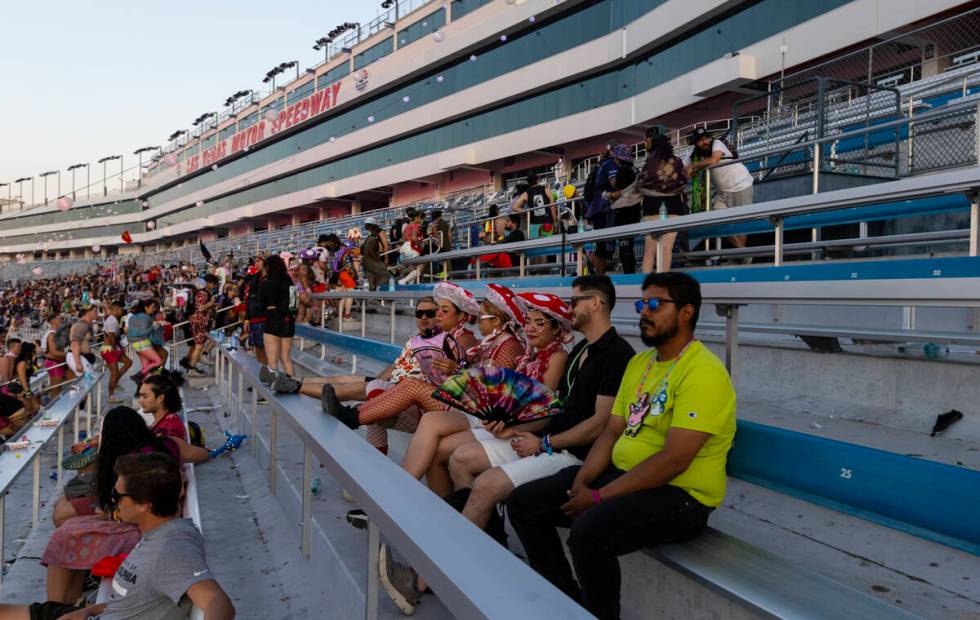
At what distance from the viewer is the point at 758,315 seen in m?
5.63

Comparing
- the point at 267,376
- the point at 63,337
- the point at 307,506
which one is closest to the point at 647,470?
the point at 307,506

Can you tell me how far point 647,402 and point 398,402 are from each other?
179 cm

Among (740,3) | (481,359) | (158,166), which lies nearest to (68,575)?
(481,359)

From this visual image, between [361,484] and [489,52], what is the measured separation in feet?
95.8

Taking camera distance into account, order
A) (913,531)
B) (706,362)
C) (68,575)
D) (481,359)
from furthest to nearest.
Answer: (481,359), (68,575), (706,362), (913,531)

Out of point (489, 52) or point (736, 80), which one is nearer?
point (736, 80)

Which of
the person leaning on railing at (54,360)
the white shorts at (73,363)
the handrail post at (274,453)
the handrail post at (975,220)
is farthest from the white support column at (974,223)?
the person leaning on railing at (54,360)

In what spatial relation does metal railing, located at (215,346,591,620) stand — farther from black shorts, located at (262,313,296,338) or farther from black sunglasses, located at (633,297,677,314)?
black shorts, located at (262,313,296,338)

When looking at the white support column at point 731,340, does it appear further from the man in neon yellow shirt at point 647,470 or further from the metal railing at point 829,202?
the metal railing at point 829,202

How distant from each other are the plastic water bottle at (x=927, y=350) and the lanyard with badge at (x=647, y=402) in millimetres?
2027

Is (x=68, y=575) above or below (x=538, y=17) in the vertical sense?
below

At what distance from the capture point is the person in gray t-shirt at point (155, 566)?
2730 mm

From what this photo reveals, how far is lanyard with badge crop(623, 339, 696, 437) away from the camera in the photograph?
103 inches

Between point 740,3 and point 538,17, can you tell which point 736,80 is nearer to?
point 740,3
